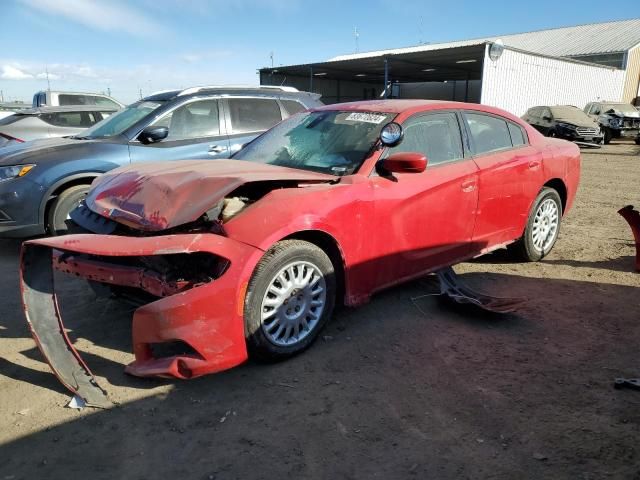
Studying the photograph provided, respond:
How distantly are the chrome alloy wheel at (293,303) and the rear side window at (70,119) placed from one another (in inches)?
312

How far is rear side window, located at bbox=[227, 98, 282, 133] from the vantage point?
6.36 metres

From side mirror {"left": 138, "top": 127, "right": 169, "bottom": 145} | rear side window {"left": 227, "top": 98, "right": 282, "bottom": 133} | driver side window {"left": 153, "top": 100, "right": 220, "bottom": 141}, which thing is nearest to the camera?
side mirror {"left": 138, "top": 127, "right": 169, "bottom": 145}

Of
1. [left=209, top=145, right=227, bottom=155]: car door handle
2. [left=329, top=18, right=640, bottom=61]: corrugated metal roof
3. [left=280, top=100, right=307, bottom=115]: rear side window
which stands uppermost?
[left=329, top=18, right=640, bottom=61]: corrugated metal roof

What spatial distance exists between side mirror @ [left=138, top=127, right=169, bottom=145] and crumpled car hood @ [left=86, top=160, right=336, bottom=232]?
194cm

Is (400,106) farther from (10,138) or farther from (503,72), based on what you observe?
(503,72)

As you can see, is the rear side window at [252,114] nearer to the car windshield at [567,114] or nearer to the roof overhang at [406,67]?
the roof overhang at [406,67]

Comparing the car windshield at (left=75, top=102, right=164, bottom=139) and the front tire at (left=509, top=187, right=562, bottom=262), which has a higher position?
the car windshield at (left=75, top=102, right=164, bottom=139)

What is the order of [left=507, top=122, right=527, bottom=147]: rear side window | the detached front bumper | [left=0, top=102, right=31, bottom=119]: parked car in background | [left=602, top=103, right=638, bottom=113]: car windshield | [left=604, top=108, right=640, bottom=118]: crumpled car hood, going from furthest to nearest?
[left=602, top=103, right=638, bottom=113]: car windshield
[left=604, top=108, right=640, bottom=118]: crumpled car hood
[left=0, top=102, right=31, bottom=119]: parked car in background
[left=507, top=122, right=527, bottom=147]: rear side window
the detached front bumper

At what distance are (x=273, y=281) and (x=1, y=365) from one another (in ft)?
5.94

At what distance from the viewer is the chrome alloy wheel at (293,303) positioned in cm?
307

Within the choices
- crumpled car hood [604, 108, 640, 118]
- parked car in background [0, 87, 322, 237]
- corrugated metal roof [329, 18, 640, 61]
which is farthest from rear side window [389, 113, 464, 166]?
corrugated metal roof [329, 18, 640, 61]

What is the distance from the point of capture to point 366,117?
3990 millimetres

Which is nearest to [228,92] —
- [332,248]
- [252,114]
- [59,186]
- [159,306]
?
[252,114]

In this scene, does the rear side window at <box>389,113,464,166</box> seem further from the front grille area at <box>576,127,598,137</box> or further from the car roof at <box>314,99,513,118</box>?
the front grille area at <box>576,127,598,137</box>
